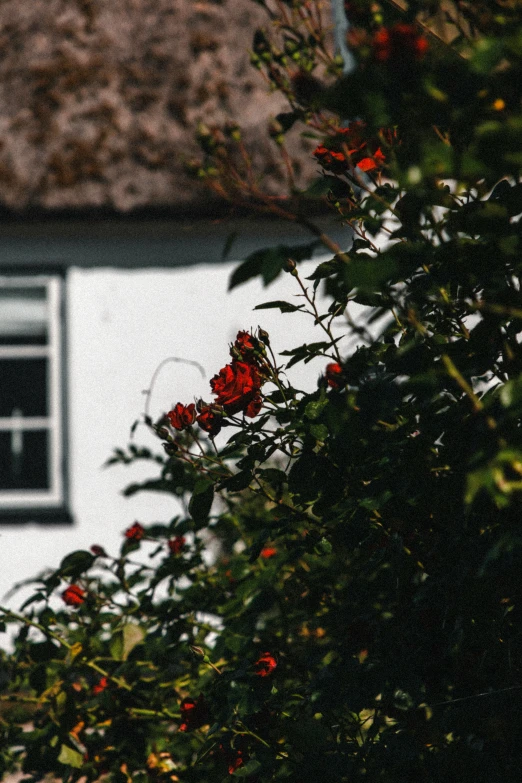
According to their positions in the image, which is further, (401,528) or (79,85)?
(79,85)

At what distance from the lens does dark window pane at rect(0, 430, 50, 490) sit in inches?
146

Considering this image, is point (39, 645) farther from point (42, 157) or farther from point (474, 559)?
point (42, 157)

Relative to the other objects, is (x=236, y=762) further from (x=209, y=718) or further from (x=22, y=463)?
(x=22, y=463)

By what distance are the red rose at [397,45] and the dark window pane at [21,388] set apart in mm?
3353

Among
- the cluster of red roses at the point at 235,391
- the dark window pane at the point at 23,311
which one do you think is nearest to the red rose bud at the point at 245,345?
the cluster of red roses at the point at 235,391

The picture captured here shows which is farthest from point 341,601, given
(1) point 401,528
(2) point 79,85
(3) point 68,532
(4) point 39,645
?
(2) point 79,85

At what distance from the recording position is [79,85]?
135 inches

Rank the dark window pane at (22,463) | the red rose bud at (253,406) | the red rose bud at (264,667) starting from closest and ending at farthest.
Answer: the red rose bud at (253,406), the red rose bud at (264,667), the dark window pane at (22,463)

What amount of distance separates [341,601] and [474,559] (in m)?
0.54

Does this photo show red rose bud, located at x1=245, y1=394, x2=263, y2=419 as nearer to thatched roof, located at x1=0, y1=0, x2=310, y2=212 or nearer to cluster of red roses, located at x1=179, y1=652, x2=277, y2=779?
cluster of red roses, located at x1=179, y1=652, x2=277, y2=779

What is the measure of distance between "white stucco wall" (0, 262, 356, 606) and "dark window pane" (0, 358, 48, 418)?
0.43m

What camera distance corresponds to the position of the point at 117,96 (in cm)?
343

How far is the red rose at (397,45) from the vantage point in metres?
0.62

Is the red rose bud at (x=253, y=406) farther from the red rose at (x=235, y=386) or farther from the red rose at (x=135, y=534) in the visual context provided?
the red rose at (x=135, y=534)
